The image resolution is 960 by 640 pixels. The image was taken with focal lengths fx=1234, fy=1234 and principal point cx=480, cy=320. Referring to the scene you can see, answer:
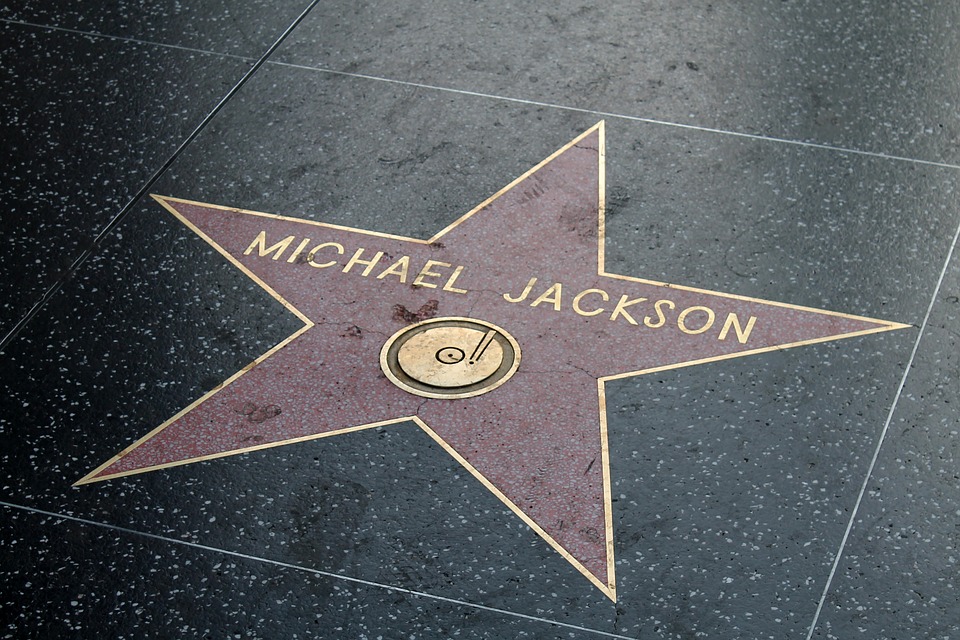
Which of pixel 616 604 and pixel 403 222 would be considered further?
pixel 403 222

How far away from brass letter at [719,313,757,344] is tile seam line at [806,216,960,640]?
0.40 metres

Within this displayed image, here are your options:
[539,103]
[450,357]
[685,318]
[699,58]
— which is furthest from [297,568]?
[699,58]

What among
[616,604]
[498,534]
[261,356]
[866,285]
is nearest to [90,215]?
[261,356]

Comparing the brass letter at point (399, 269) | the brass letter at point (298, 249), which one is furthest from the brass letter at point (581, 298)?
the brass letter at point (298, 249)

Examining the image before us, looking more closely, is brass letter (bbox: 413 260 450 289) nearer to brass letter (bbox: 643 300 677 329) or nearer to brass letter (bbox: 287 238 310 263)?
brass letter (bbox: 287 238 310 263)

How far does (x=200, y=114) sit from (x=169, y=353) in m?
1.17

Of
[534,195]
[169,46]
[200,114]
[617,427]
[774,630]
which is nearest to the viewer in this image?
[774,630]

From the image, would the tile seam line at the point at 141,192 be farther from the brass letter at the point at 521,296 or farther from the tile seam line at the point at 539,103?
the brass letter at the point at 521,296

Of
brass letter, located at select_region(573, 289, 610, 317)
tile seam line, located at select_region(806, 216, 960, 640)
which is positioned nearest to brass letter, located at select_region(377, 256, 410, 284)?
brass letter, located at select_region(573, 289, 610, 317)

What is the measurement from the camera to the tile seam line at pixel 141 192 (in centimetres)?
329

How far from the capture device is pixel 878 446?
9.69 ft

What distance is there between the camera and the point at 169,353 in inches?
125

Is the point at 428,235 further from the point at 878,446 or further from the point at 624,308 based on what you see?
the point at 878,446

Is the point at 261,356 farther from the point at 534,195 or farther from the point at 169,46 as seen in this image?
the point at 169,46
